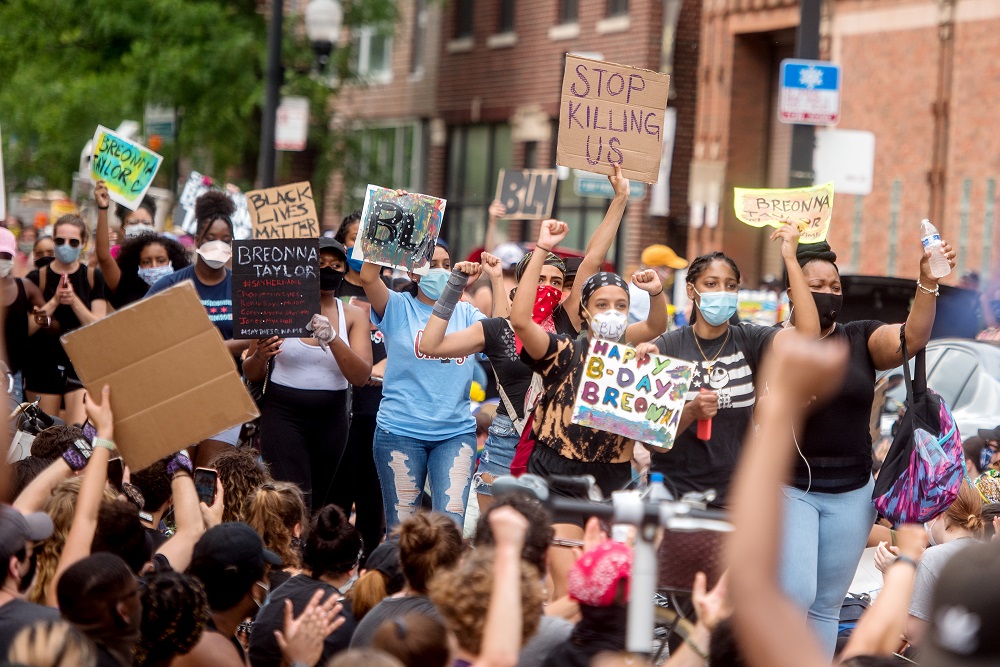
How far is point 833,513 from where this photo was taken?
588cm

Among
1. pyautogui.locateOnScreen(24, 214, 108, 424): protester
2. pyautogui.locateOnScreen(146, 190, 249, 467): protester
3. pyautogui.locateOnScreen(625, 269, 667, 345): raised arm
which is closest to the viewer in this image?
pyautogui.locateOnScreen(625, 269, 667, 345): raised arm

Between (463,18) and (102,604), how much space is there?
81.6 ft

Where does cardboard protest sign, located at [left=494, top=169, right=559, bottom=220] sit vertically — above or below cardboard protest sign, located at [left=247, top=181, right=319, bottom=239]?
above

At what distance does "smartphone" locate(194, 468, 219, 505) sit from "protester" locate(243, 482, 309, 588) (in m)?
0.17

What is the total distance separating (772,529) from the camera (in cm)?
272

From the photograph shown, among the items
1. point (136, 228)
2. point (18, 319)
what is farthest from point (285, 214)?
point (136, 228)

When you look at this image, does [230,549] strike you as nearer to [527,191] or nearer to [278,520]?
[278,520]

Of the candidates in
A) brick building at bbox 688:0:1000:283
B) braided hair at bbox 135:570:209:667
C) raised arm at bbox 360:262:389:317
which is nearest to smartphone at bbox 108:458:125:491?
braided hair at bbox 135:570:209:667

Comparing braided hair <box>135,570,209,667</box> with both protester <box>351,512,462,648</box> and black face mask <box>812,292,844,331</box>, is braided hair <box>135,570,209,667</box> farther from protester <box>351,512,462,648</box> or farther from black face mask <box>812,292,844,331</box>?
black face mask <box>812,292,844,331</box>

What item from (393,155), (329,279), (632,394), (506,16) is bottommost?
(632,394)

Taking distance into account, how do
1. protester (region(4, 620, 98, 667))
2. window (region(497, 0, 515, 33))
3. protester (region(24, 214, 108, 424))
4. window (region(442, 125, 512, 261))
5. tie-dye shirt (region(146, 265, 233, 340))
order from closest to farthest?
protester (region(4, 620, 98, 667)) → tie-dye shirt (region(146, 265, 233, 340)) → protester (region(24, 214, 108, 424)) → window (region(497, 0, 515, 33)) → window (region(442, 125, 512, 261))

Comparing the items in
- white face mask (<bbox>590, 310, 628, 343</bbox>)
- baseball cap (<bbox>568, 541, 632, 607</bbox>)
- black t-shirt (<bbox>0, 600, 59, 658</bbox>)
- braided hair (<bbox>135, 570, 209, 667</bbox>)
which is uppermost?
white face mask (<bbox>590, 310, 628, 343</bbox>)

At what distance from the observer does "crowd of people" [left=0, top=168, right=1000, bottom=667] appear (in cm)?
353

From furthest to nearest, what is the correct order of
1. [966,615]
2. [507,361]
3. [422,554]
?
[507,361]
[422,554]
[966,615]
